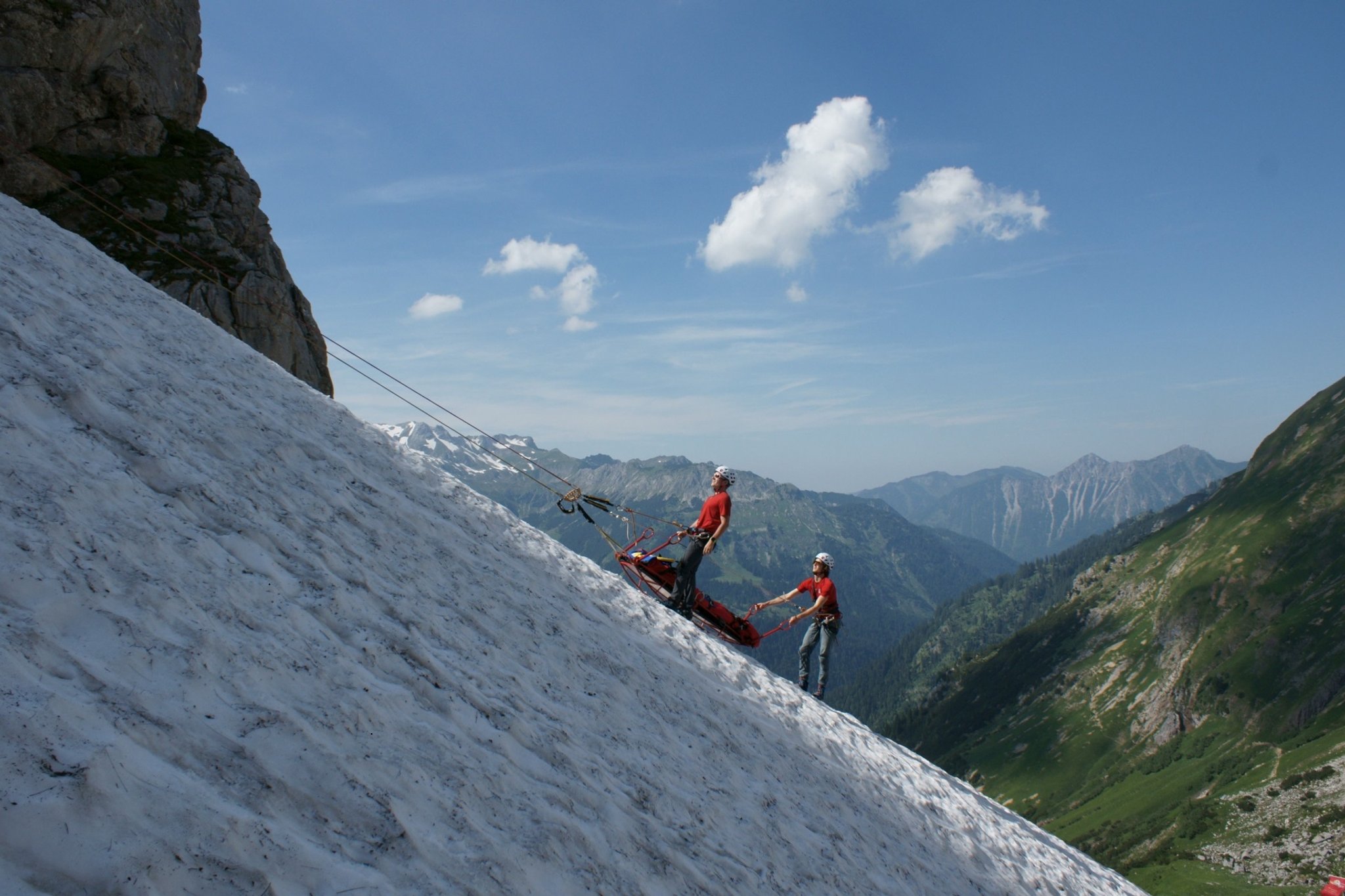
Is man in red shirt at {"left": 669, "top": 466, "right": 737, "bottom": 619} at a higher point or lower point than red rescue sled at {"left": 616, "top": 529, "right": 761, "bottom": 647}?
higher

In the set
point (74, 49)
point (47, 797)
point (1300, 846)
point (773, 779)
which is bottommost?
point (1300, 846)

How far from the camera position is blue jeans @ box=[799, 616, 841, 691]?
58.6 feet

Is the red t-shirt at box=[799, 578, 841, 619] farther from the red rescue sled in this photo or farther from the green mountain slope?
the green mountain slope

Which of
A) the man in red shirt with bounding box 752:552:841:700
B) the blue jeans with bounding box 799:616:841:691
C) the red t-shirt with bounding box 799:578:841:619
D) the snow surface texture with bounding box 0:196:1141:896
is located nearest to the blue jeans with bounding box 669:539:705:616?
the snow surface texture with bounding box 0:196:1141:896

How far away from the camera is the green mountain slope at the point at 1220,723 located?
95.9m

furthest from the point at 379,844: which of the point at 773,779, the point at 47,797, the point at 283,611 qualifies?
the point at 773,779

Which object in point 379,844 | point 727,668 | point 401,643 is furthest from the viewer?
point 727,668

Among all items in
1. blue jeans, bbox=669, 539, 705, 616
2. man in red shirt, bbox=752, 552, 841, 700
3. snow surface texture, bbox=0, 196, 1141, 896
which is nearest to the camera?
snow surface texture, bbox=0, 196, 1141, 896

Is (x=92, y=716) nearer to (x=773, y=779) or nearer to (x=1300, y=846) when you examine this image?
(x=773, y=779)

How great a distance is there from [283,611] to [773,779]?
26.8 feet

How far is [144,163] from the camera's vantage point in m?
34.6

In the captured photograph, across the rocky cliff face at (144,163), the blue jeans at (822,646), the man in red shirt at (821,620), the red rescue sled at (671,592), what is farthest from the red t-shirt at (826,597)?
the rocky cliff face at (144,163)

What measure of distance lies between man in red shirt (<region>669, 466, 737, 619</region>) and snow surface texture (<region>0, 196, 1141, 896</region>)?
162 cm

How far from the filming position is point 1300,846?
8300 centimetres
